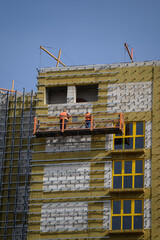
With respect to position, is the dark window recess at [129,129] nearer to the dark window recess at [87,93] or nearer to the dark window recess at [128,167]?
the dark window recess at [128,167]

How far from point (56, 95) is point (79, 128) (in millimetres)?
7128

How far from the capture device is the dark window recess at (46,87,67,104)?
83.5 metres

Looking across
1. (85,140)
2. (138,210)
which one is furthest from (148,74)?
(138,210)

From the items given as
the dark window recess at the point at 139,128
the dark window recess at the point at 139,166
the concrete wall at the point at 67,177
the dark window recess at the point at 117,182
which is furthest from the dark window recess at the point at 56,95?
the dark window recess at the point at 139,166

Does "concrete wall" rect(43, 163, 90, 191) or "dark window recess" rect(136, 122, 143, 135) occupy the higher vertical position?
"dark window recess" rect(136, 122, 143, 135)

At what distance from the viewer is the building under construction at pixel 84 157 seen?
75625 millimetres

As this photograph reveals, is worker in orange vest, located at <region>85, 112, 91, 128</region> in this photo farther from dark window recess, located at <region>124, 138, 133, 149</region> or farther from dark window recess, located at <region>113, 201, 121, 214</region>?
dark window recess, located at <region>113, 201, 121, 214</region>

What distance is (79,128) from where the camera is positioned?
3086 inches

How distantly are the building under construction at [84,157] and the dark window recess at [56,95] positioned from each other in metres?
0.11

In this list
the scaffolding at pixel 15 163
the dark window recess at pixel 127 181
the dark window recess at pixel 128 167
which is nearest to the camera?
the dark window recess at pixel 127 181

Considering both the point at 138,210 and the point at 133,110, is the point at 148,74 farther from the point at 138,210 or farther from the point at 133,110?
the point at 138,210

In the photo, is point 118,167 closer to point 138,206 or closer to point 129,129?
point 129,129

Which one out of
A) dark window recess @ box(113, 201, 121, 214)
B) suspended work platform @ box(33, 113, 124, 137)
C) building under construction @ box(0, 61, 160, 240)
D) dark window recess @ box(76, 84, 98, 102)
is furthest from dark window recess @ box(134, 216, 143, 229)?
dark window recess @ box(76, 84, 98, 102)

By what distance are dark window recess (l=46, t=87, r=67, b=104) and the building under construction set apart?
11cm
